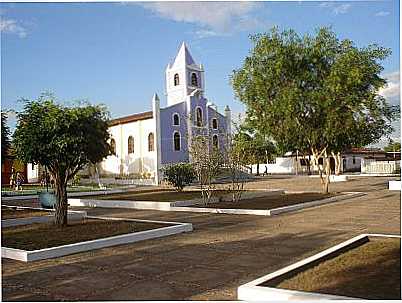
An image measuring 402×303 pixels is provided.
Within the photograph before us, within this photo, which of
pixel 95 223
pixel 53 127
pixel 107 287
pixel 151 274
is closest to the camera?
pixel 107 287

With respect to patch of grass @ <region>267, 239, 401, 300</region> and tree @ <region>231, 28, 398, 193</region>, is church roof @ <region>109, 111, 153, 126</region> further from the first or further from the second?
patch of grass @ <region>267, 239, 401, 300</region>

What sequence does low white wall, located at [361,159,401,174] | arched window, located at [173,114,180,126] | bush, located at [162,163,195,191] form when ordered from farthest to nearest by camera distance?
low white wall, located at [361,159,401,174] → arched window, located at [173,114,180,126] → bush, located at [162,163,195,191]

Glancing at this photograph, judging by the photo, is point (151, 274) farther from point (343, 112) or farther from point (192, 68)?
point (192, 68)

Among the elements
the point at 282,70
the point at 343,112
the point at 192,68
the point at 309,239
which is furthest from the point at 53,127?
the point at 192,68

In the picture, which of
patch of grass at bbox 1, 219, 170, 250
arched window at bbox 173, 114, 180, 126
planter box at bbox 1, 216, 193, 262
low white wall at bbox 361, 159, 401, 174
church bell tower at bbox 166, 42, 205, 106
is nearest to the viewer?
planter box at bbox 1, 216, 193, 262

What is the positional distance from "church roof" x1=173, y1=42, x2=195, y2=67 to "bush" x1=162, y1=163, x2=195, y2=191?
829 inches

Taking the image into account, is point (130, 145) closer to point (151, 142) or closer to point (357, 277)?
point (151, 142)

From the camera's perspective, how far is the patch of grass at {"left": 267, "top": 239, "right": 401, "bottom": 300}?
525cm

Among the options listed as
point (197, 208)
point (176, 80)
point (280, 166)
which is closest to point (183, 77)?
point (176, 80)

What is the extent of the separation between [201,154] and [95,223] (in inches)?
217

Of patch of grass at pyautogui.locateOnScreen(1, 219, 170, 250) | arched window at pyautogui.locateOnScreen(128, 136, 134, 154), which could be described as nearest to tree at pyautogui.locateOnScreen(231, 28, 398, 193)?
patch of grass at pyautogui.locateOnScreen(1, 219, 170, 250)

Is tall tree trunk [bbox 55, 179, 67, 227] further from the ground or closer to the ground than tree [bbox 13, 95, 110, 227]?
closer to the ground

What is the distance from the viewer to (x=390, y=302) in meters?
4.87

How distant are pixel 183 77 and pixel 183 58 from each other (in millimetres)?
1599
